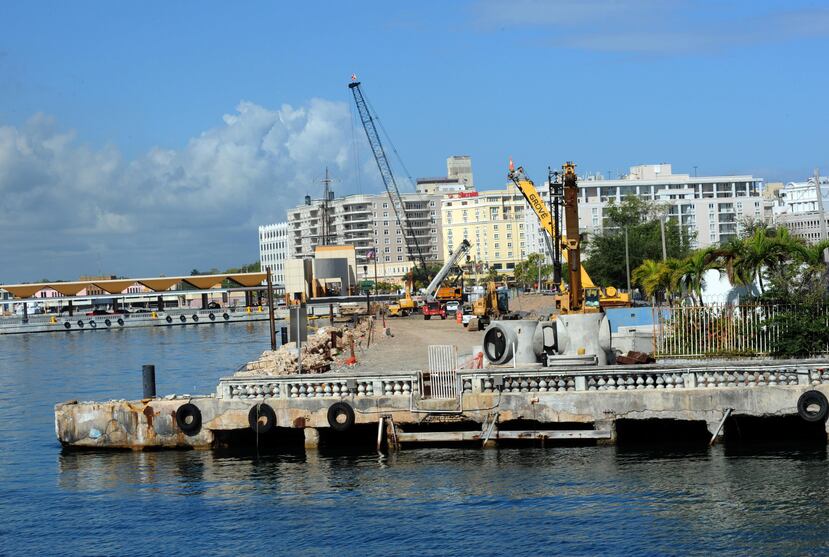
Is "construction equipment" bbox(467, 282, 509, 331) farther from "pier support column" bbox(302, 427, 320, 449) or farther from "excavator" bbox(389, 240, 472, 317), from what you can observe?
"pier support column" bbox(302, 427, 320, 449)

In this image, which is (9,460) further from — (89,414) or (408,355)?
(408,355)

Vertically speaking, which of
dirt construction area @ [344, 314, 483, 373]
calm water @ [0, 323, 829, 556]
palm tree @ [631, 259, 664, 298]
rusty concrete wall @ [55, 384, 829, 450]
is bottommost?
calm water @ [0, 323, 829, 556]

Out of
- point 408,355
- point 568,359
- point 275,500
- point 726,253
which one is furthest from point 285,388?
point 408,355

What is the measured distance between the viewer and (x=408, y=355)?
172 feet

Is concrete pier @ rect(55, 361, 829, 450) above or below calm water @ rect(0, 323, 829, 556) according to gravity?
above

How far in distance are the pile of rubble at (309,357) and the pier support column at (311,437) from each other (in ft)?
8.95

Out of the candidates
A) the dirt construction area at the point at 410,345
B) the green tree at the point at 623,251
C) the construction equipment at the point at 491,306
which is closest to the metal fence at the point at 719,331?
the dirt construction area at the point at 410,345

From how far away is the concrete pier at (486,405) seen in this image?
2850cm

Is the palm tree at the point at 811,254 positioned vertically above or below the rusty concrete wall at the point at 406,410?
above

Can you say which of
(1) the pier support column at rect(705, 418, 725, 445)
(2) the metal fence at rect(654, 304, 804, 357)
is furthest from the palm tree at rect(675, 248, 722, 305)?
(1) the pier support column at rect(705, 418, 725, 445)

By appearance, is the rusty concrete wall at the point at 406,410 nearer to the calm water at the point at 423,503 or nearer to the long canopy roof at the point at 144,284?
the calm water at the point at 423,503

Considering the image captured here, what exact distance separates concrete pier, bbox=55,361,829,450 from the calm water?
2.02 ft

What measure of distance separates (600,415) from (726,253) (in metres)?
13.3

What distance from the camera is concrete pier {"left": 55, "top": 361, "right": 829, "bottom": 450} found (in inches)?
1122
